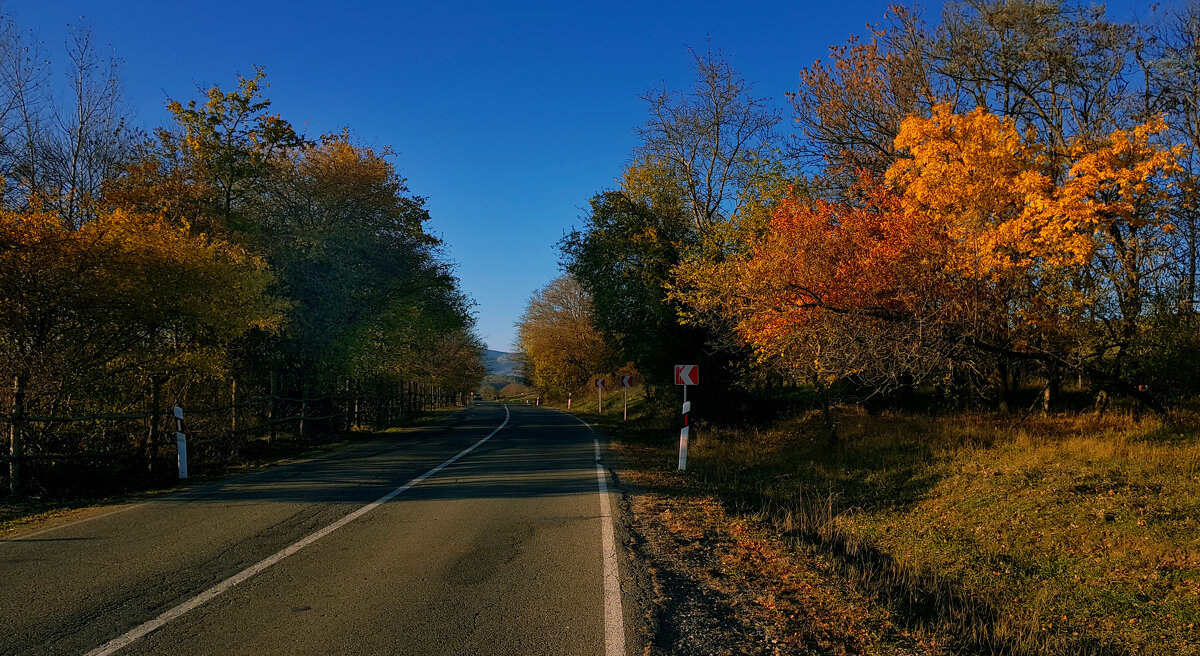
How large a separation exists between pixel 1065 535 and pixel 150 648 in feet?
33.8

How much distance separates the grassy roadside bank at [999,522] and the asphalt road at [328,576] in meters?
1.97

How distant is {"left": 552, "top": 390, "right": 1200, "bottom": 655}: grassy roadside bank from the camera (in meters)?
6.42

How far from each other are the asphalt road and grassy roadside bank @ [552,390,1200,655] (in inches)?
77.6

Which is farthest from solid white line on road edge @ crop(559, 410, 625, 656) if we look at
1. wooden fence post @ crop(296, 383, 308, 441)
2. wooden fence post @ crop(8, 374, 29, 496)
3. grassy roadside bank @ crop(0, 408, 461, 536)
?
wooden fence post @ crop(296, 383, 308, 441)

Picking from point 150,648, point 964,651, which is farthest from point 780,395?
point 150,648

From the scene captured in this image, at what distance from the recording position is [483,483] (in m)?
10.7

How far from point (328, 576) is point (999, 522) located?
367 inches

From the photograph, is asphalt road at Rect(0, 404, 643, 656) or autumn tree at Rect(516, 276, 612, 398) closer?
asphalt road at Rect(0, 404, 643, 656)

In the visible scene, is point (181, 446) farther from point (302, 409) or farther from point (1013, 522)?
point (1013, 522)

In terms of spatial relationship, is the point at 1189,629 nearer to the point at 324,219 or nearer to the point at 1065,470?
the point at 1065,470

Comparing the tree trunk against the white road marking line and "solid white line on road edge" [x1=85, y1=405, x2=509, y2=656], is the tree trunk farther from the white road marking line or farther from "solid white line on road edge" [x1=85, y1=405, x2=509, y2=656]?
the white road marking line

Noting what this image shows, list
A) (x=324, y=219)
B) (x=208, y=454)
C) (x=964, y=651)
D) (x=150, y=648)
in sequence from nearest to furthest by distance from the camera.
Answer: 1. (x=150, y=648)
2. (x=964, y=651)
3. (x=208, y=454)
4. (x=324, y=219)

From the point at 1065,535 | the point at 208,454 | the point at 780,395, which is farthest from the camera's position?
the point at 780,395

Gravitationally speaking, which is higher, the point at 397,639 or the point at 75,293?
the point at 75,293
